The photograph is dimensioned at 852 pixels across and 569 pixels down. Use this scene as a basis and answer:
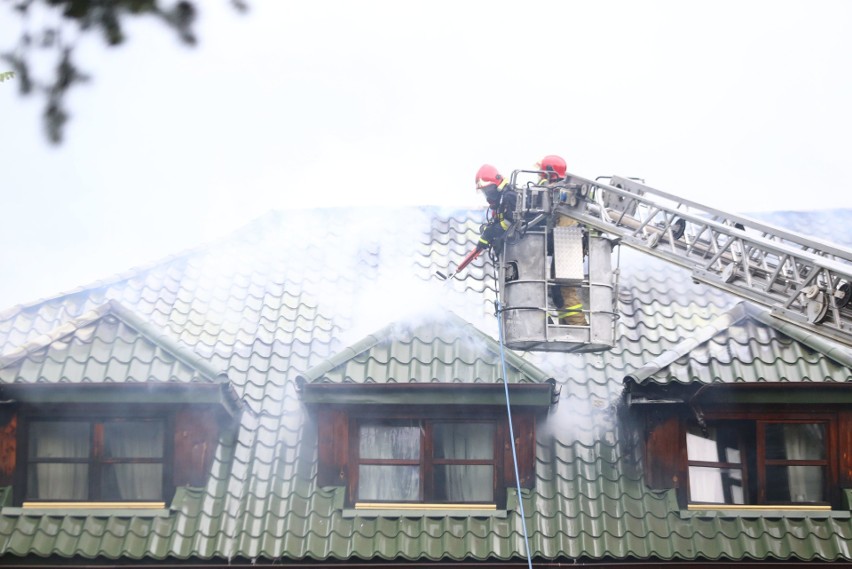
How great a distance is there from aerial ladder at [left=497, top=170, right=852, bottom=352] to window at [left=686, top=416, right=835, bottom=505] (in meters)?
1.89

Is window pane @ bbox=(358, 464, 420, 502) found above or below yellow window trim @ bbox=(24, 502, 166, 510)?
above

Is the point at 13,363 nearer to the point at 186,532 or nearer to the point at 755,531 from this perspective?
the point at 186,532

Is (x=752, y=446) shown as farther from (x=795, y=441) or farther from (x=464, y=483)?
(x=464, y=483)

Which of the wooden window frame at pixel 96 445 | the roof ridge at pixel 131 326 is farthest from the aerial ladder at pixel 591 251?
the wooden window frame at pixel 96 445

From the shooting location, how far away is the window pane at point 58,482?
12.3m

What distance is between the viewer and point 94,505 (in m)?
12.2

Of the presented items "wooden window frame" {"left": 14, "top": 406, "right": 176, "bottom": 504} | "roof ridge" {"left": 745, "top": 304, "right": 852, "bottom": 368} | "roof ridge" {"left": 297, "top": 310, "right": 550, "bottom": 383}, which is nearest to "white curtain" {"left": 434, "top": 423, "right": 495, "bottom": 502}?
"roof ridge" {"left": 297, "top": 310, "right": 550, "bottom": 383}

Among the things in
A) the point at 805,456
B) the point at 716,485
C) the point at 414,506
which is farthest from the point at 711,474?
the point at 414,506

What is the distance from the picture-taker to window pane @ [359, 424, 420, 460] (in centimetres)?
1252

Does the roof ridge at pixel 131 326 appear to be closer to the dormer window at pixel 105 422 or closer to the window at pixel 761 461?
the dormer window at pixel 105 422

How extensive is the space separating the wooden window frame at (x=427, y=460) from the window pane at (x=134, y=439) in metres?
2.29

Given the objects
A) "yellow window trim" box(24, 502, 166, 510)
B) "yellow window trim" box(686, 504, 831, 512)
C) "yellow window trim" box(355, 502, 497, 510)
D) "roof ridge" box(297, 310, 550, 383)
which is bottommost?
"yellow window trim" box(24, 502, 166, 510)

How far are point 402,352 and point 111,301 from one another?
11.9ft

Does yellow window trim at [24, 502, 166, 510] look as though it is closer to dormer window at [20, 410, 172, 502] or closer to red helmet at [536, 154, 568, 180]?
dormer window at [20, 410, 172, 502]
